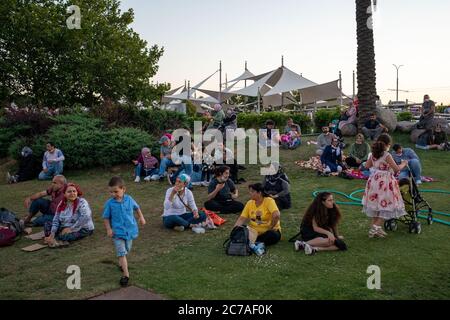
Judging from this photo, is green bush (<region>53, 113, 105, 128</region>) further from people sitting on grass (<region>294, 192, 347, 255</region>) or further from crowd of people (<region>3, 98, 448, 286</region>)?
people sitting on grass (<region>294, 192, 347, 255</region>)

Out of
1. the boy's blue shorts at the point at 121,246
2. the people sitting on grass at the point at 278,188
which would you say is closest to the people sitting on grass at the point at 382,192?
the people sitting on grass at the point at 278,188

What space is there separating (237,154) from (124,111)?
5.18 meters

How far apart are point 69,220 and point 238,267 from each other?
10.9ft

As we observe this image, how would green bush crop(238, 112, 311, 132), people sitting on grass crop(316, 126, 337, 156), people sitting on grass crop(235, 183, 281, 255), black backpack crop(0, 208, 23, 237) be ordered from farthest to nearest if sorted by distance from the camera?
green bush crop(238, 112, 311, 132), people sitting on grass crop(316, 126, 337, 156), black backpack crop(0, 208, 23, 237), people sitting on grass crop(235, 183, 281, 255)

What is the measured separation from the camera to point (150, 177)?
1304 cm

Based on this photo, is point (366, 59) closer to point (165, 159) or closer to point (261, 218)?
point (165, 159)

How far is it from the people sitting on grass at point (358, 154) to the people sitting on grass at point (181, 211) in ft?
20.5

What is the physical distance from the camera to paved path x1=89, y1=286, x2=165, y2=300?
4945 mm

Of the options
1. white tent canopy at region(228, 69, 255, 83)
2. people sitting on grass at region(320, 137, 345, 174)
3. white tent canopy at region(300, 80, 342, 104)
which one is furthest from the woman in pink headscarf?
white tent canopy at region(228, 69, 255, 83)

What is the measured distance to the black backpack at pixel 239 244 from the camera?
6.38 meters

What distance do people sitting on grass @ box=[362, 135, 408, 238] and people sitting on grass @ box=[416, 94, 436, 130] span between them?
382 inches

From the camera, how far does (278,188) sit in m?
9.37

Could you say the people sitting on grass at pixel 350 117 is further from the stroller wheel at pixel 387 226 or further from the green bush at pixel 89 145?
the stroller wheel at pixel 387 226

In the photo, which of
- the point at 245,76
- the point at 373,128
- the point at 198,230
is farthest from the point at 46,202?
the point at 245,76
